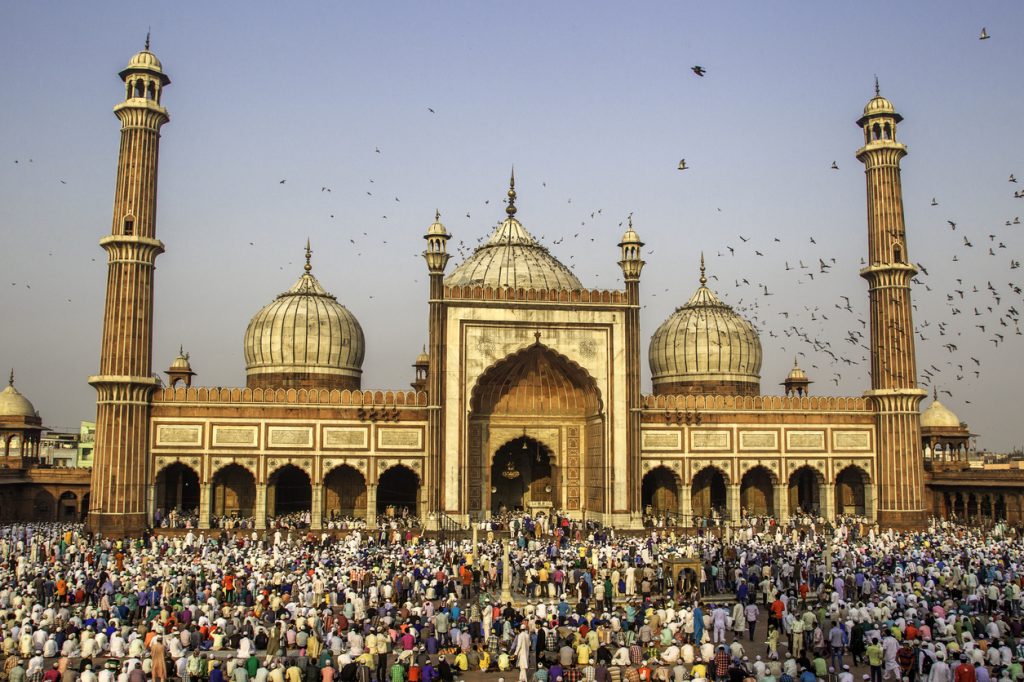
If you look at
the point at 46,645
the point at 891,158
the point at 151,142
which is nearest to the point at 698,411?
the point at 891,158

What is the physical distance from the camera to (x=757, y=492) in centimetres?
3903

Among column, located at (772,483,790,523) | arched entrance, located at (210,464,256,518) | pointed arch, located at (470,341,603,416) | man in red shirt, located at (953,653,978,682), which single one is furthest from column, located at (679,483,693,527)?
man in red shirt, located at (953,653,978,682)

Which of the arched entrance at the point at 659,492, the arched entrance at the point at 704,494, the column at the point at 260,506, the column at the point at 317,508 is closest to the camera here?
the column at the point at 260,506

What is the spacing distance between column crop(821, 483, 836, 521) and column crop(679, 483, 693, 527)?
502 cm

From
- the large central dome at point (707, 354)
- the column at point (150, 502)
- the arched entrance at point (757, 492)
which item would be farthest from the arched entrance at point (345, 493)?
the large central dome at point (707, 354)

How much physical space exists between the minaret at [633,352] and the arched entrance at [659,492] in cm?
308

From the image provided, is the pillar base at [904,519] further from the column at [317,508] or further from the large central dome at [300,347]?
the large central dome at [300,347]

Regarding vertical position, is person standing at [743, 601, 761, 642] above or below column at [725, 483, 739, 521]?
below

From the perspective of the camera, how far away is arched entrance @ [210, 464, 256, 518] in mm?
34875

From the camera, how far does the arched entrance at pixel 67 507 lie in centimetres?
3809

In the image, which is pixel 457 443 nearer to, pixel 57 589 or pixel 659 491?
pixel 659 491

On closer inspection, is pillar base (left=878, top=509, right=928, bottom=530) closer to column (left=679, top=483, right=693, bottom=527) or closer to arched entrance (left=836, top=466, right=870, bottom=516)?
arched entrance (left=836, top=466, right=870, bottom=516)

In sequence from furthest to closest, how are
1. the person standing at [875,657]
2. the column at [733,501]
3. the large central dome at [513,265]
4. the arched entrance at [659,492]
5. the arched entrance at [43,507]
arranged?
1. the large central dome at [513,265]
2. the arched entrance at [659,492]
3. the arched entrance at [43,507]
4. the column at [733,501]
5. the person standing at [875,657]

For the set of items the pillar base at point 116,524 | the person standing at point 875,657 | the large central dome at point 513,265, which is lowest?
the person standing at point 875,657
